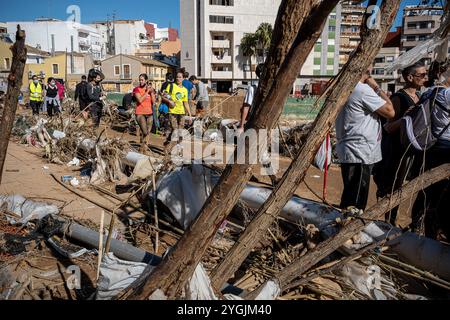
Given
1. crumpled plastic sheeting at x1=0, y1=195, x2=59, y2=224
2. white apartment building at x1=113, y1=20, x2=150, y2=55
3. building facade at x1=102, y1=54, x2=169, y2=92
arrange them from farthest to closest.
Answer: white apartment building at x1=113, y1=20, x2=150, y2=55 → building facade at x1=102, y1=54, x2=169, y2=92 → crumpled plastic sheeting at x1=0, y1=195, x2=59, y2=224

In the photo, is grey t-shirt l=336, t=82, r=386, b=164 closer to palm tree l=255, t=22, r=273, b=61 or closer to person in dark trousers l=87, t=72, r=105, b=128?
person in dark trousers l=87, t=72, r=105, b=128

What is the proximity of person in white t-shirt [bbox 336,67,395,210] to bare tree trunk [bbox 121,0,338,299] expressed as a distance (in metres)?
1.88

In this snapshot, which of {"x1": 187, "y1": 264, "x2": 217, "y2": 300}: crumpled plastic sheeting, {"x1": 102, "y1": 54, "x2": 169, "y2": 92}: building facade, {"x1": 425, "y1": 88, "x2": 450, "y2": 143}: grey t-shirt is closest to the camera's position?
{"x1": 187, "y1": 264, "x2": 217, "y2": 300}: crumpled plastic sheeting

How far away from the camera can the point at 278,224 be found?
375 cm

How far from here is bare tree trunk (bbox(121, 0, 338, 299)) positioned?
173 cm

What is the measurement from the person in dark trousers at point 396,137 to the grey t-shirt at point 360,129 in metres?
0.33

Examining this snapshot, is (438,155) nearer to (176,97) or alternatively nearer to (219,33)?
(176,97)

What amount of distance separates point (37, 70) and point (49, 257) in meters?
51.6

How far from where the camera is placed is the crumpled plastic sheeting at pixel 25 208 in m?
4.28

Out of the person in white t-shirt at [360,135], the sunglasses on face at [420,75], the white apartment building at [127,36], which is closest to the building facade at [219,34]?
the white apartment building at [127,36]

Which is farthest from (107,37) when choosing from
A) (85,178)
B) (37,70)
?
(85,178)

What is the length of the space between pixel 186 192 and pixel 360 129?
2.03m

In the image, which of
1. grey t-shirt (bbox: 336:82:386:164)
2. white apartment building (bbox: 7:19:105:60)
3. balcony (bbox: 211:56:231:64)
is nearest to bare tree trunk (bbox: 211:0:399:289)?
grey t-shirt (bbox: 336:82:386:164)
